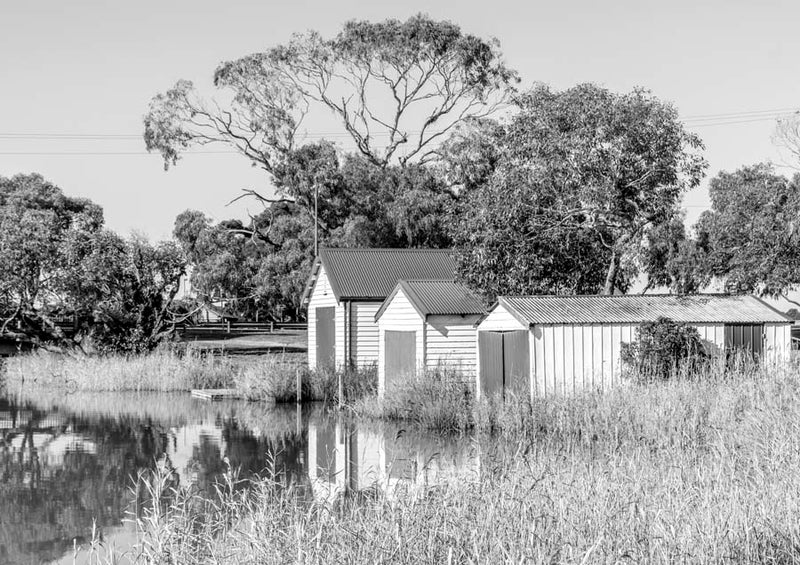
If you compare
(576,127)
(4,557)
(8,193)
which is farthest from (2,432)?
(8,193)

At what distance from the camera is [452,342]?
97.9 ft

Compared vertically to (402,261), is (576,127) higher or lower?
higher

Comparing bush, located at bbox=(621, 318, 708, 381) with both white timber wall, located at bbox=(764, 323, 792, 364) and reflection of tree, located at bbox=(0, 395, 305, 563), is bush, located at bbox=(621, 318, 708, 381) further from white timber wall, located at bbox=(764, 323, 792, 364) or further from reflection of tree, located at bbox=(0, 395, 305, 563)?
reflection of tree, located at bbox=(0, 395, 305, 563)

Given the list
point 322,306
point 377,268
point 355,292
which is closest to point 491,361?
point 355,292

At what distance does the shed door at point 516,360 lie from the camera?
24.1 meters

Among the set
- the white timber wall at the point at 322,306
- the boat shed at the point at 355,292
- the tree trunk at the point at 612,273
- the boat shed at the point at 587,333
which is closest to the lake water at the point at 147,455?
the boat shed at the point at 587,333

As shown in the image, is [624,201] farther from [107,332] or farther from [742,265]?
[107,332]

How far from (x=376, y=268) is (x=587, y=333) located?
12.9 metres

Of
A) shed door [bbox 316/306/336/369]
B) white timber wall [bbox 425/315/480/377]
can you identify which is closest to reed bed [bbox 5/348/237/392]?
shed door [bbox 316/306/336/369]

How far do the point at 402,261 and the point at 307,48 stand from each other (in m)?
19.7

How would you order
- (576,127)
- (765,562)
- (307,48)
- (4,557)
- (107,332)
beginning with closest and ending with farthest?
(765,562)
(4,557)
(576,127)
(107,332)
(307,48)

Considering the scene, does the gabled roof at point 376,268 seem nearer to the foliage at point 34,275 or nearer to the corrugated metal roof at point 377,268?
the corrugated metal roof at point 377,268

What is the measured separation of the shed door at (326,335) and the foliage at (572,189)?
23.4 feet

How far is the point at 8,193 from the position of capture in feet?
212
